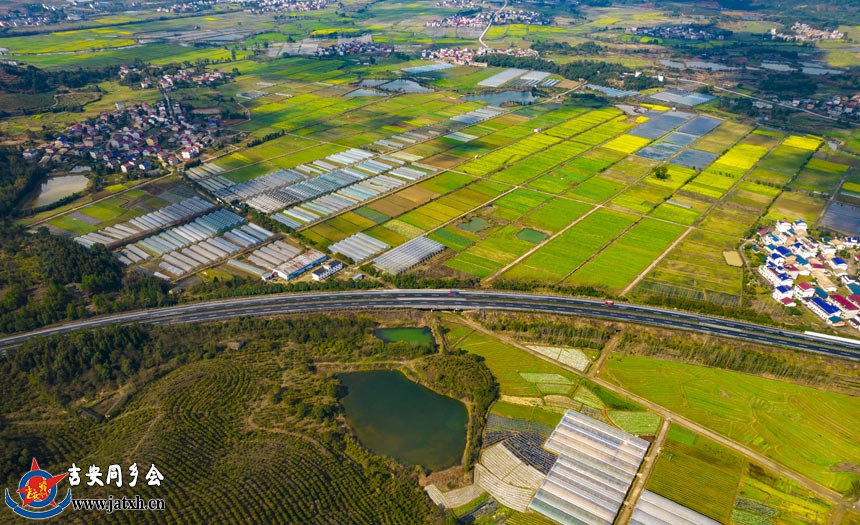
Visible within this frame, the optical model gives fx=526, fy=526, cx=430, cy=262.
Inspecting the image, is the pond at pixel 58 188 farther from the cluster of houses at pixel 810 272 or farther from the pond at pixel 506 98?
the cluster of houses at pixel 810 272

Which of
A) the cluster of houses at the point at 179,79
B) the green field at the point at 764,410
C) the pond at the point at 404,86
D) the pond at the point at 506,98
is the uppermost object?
the cluster of houses at the point at 179,79

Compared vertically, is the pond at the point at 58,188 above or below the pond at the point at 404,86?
below

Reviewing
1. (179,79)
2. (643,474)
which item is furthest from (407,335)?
(179,79)

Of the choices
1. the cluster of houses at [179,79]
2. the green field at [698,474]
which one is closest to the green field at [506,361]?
the green field at [698,474]

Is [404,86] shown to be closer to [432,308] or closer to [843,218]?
[432,308]

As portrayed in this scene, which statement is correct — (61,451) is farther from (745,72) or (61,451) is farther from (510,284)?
(745,72)

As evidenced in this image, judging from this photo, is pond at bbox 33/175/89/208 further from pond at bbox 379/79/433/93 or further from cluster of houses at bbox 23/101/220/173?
pond at bbox 379/79/433/93
